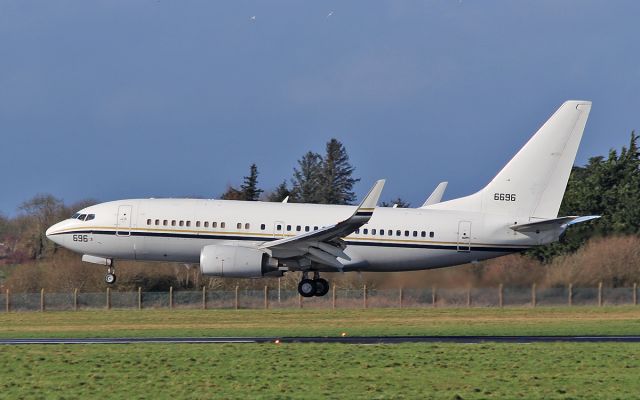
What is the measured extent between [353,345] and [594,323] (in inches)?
550

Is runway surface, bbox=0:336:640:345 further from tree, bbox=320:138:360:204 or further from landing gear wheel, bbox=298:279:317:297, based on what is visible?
tree, bbox=320:138:360:204

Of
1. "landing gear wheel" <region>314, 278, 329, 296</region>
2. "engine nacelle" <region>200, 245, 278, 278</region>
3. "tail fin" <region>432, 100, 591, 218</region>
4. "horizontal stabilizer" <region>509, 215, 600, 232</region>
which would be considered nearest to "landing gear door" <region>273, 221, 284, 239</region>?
"engine nacelle" <region>200, 245, 278, 278</region>

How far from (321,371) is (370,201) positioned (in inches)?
583

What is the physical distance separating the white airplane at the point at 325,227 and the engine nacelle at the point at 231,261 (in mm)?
58

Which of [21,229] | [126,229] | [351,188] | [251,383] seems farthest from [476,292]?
[351,188]

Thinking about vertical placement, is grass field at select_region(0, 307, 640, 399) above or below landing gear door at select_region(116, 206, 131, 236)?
below

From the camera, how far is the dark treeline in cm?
4530

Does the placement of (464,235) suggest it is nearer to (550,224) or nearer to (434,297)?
(550,224)

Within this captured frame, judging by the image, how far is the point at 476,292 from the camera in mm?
46031

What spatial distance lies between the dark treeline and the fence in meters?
0.71

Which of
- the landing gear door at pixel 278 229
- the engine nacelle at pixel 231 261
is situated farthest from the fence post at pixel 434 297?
the engine nacelle at pixel 231 261

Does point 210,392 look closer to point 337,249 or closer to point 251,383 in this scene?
point 251,383

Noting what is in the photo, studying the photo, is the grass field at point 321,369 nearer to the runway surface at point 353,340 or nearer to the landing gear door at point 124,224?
the runway surface at point 353,340

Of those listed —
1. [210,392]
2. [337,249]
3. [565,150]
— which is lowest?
[210,392]
